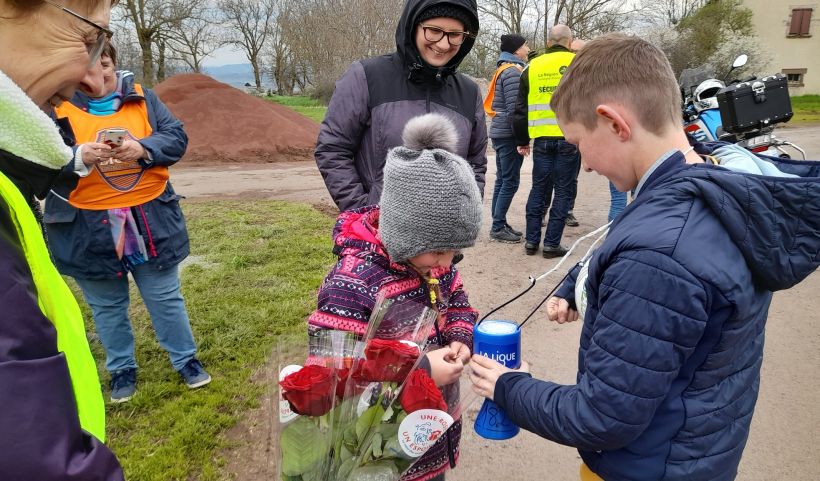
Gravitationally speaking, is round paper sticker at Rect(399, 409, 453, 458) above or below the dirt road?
above

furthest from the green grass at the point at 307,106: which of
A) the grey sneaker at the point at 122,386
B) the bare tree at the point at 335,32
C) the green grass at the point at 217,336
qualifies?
the grey sneaker at the point at 122,386

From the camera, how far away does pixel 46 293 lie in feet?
2.86

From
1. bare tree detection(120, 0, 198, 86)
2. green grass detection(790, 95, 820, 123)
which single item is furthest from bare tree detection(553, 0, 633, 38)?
bare tree detection(120, 0, 198, 86)

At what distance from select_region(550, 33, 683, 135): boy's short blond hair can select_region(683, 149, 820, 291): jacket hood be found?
0.64 ft

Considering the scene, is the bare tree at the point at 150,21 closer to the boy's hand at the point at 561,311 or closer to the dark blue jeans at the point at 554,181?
the dark blue jeans at the point at 554,181

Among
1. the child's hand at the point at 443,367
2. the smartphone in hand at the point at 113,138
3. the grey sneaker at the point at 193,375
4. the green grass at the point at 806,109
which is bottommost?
the green grass at the point at 806,109

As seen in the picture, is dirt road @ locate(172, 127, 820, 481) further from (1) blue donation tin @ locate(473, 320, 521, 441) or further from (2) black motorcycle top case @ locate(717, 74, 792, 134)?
(2) black motorcycle top case @ locate(717, 74, 792, 134)

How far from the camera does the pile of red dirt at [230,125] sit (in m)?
13.9

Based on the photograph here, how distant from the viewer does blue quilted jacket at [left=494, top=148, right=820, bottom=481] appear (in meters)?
1.16

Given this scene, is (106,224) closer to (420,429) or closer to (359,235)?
(359,235)

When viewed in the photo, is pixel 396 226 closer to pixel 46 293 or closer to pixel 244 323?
pixel 46 293

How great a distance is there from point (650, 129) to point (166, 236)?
251 centimetres

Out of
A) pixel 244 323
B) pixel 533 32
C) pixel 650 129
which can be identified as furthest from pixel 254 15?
pixel 650 129

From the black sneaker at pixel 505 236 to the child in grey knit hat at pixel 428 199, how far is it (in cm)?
433
